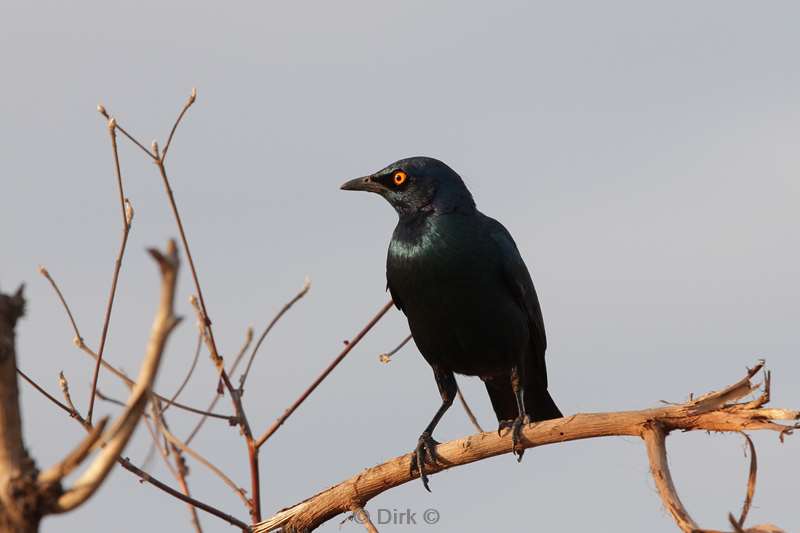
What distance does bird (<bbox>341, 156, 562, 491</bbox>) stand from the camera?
702 cm

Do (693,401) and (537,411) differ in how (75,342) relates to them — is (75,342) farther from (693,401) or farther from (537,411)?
(537,411)

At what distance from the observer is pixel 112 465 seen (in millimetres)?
2029

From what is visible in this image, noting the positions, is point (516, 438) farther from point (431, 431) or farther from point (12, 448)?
point (12, 448)

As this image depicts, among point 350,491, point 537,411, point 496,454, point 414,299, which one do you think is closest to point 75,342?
point 350,491

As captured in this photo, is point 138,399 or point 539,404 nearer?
point 138,399

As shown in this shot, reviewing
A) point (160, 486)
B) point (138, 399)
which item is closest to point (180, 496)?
point (160, 486)

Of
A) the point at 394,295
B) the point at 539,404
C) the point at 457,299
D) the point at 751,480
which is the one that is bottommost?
the point at 751,480

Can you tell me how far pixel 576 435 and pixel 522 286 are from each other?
8.91 feet

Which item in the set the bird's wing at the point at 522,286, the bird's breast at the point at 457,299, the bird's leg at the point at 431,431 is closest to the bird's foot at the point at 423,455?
the bird's leg at the point at 431,431

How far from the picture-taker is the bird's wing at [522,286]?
727 cm

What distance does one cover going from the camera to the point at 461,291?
7020 millimetres

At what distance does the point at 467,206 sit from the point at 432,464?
7.18 ft

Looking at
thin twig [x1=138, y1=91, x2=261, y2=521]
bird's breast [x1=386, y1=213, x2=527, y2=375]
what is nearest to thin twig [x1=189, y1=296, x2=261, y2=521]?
thin twig [x1=138, y1=91, x2=261, y2=521]

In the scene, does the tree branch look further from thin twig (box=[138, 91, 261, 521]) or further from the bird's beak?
the bird's beak
